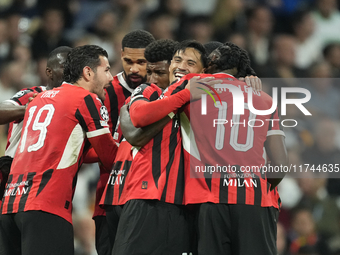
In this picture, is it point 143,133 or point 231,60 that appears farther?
point 231,60

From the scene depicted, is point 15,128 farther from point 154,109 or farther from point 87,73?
point 154,109

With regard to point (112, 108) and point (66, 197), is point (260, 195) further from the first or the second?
point (112, 108)

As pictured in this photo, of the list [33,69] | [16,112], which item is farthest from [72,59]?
[33,69]

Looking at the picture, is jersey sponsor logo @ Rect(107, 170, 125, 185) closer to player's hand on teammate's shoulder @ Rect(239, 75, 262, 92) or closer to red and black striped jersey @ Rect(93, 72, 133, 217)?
red and black striped jersey @ Rect(93, 72, 133, 217)

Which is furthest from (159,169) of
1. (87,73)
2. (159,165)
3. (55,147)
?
(87,73)

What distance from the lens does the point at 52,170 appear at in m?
3.30

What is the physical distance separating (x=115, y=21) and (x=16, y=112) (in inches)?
179

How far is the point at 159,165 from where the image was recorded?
10.6 ft

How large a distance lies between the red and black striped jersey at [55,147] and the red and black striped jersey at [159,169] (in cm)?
37

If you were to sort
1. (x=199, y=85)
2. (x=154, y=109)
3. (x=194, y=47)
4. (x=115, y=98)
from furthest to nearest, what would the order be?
(x=115, y=98) → (x=194, y=47) → (x=199, y=85) → (x=154, y=109)

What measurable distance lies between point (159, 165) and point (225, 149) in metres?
0.50

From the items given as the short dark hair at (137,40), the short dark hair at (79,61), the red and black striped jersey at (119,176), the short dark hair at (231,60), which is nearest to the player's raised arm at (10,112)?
the short dark hair at (79,61)

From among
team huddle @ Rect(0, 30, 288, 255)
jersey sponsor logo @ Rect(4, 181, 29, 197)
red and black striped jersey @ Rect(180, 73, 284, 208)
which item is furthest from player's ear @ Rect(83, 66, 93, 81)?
jersey sponsor logo @ Rect(4, 181, 29, 197)

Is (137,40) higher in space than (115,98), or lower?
higher
